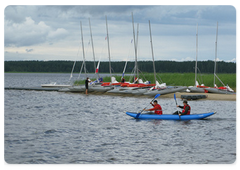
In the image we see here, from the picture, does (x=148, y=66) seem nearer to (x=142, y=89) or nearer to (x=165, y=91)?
(x=142, y=89)

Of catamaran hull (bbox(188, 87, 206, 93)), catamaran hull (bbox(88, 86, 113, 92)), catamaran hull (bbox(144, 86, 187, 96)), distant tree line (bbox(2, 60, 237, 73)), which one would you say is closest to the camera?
catamaran hull (bbox(144, 86, 187, 96))

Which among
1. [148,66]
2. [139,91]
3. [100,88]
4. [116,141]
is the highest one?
[148,66]

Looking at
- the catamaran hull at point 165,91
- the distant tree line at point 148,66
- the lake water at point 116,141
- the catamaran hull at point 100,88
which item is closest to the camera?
the lake water at point 116,141

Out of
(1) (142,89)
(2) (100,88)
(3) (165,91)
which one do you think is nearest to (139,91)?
(1) (142,89)

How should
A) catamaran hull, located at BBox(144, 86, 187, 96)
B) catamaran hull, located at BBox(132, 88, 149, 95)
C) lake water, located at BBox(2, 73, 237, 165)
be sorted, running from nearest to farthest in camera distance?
lake water, located at BBox(2, 73, 237, 165), catamaran hull, located at BBox(144, 86, 187, 96), catamaran hull, located at BBox(132, 88, 149, 95)

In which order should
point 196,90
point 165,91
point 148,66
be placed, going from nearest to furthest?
point 165,91
point 196,90
point 148,66

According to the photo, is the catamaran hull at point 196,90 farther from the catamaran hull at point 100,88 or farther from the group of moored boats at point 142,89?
the catamaran hull at point 100,88

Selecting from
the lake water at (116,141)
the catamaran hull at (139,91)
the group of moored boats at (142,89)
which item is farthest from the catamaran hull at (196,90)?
the lake water at (116,141)

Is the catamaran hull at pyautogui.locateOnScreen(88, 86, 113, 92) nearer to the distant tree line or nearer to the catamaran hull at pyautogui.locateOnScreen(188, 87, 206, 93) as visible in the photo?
the distant tree line

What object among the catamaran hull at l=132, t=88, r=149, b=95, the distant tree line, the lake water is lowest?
the lake water

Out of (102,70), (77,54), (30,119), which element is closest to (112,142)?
(30,119)

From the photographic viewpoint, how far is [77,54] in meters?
52.1

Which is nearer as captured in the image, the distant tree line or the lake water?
the lake water

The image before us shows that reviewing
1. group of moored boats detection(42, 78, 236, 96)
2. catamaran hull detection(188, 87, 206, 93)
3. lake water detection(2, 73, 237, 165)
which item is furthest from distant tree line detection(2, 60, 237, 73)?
lake water detection(2, 73, 237, 165)
